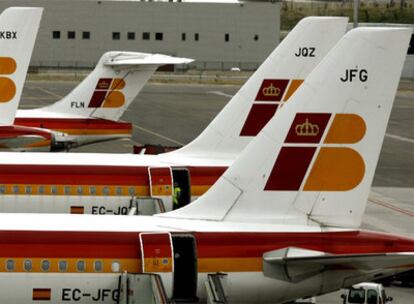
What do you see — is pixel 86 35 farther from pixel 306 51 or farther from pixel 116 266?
pixel 116 266

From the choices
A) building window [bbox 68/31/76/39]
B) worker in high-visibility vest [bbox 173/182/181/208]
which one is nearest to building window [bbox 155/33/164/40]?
building window [bbox 68/31/76/39]

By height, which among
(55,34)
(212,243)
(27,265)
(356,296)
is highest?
(212,243)

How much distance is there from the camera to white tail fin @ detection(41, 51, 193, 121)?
57.7 meters

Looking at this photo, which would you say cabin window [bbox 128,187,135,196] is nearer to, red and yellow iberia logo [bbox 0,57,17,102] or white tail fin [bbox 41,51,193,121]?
red and yellow iberia logo [bbox 0,57,17,102]

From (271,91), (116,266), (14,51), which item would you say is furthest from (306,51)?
(116,266)

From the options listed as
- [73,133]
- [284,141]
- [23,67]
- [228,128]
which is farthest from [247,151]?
[73,133]

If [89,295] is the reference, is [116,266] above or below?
above

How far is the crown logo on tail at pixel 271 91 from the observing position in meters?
35.9

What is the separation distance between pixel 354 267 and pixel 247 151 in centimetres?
329

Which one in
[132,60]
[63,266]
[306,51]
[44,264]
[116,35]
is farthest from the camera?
[116,35]

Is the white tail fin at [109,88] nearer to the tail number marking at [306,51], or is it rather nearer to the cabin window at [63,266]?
the tail number marking at [306,51]

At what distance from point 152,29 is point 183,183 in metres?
123

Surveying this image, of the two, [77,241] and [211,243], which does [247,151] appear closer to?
[211,243]

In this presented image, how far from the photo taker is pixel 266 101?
3600 cm
